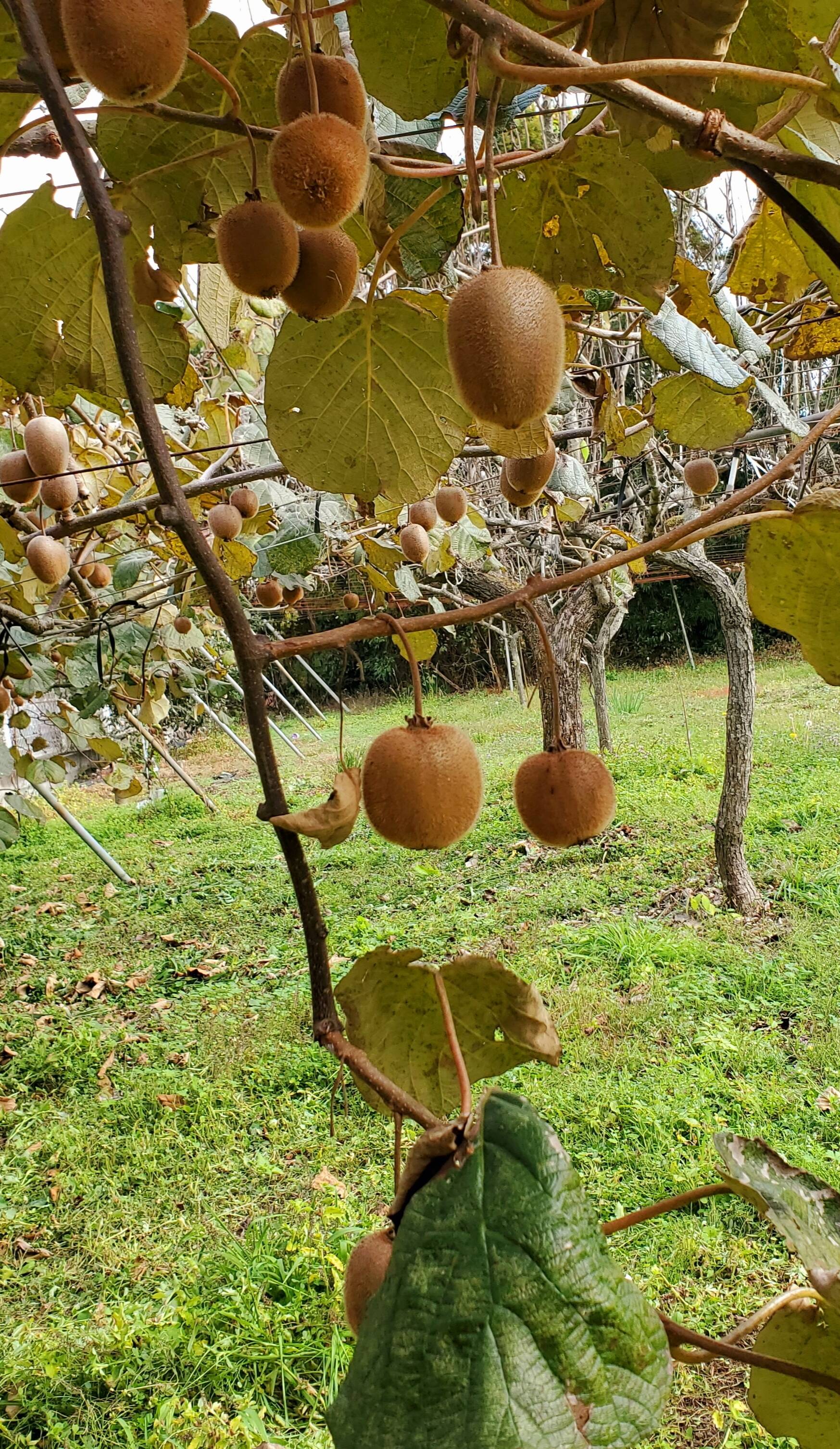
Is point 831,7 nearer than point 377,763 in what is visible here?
Yes

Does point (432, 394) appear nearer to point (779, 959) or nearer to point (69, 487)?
point (69, 487)

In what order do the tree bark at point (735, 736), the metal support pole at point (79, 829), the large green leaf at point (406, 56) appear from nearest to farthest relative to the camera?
1. the large green leaf at point (406, 56)
2. the metal support pole at point (79, 829)
3. the tree bark at point (735, 736)

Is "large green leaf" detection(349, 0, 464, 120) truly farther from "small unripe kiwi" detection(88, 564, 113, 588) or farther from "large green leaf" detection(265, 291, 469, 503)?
"small unripe kiwi" detection(88, 564, 113, 588)

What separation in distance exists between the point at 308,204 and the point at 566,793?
0.43 metres

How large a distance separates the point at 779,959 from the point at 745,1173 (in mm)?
3418

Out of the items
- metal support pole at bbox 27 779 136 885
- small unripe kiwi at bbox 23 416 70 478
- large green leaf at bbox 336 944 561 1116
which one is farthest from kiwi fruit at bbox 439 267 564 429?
metal support pole at bbox 27 779 136 885

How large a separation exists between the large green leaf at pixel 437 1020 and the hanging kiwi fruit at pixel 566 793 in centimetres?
21

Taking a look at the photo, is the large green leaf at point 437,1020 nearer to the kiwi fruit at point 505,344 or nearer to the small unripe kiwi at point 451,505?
the kiwi fruit at point 505,344

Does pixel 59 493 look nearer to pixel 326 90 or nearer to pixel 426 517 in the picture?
pixel 426 517

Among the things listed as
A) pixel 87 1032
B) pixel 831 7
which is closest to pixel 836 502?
pixel 831 7

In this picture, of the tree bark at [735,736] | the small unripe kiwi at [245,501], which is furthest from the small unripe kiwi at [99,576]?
the tree bark at [735,736]

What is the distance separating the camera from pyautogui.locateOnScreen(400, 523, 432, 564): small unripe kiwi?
2.21m

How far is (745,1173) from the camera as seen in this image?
1.61ft

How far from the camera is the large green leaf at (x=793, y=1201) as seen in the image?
458 millimetres
